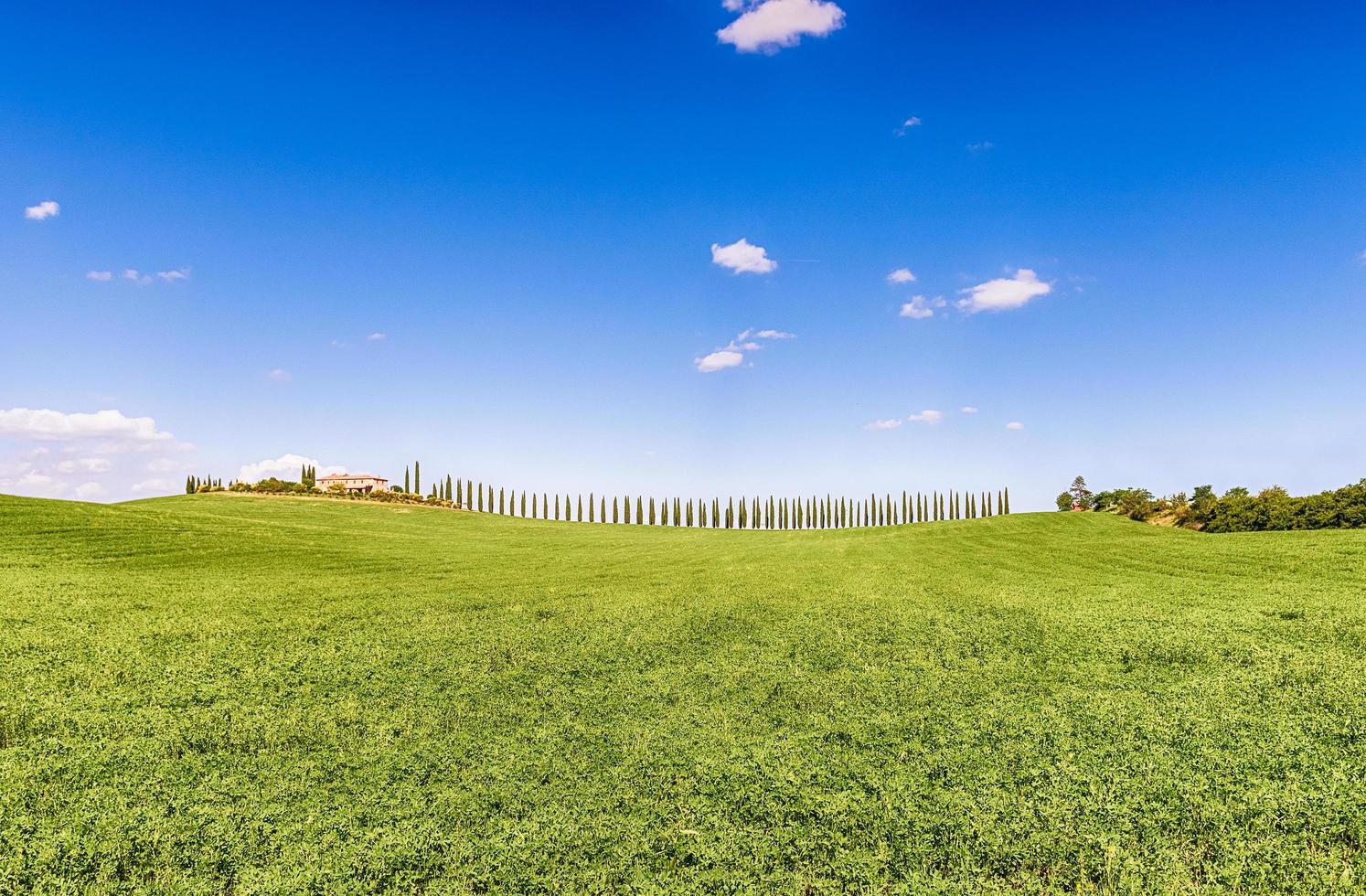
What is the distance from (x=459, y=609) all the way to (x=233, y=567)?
23.0 ft

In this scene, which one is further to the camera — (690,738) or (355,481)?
(355,481)

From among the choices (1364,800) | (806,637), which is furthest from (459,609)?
(1364,800)

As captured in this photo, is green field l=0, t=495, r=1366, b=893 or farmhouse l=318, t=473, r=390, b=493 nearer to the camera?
green field l=0, t=495, r=1366, b=893

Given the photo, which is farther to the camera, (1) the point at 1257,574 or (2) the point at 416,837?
(1) the point at 1257,574

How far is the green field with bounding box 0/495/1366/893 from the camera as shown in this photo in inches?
159

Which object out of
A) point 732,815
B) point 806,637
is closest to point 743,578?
point 806,637

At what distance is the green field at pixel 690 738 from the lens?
404 centimetres

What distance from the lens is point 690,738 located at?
18.3ft

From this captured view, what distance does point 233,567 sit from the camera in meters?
13.7

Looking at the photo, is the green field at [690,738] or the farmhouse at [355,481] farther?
the farmhouse at [355,481]

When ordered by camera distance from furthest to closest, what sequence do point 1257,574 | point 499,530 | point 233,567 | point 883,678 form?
point 499,530 < point 233,567 < point 1257,574 < point 883,678

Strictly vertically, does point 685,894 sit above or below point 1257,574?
below

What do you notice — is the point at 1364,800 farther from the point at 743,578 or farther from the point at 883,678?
the point at 743,578

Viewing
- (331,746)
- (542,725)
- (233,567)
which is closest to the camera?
(331,746)
